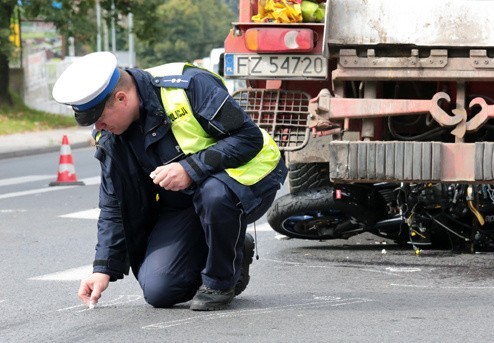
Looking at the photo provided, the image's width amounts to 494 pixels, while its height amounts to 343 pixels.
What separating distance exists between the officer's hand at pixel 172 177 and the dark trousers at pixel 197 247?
0.11 meters

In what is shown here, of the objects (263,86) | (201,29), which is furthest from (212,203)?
(201,29)

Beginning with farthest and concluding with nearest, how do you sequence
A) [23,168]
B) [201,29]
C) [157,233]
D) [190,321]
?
1. [201,29]
2. [23,168]
3. [157,233]
4. [190,321]

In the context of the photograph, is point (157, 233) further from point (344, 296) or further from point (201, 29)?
point (201, 29)

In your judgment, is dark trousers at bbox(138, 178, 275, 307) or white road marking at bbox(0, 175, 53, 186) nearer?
dark trousers at bbox(138, 178, 275, 307)

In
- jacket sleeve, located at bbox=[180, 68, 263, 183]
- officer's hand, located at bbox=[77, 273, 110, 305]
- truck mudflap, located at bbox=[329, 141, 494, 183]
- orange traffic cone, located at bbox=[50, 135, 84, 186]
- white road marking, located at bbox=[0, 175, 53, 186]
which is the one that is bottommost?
white road marking, located at bbox=[0, 175, 53, 186]

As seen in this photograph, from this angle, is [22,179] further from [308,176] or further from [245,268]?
[245,268]

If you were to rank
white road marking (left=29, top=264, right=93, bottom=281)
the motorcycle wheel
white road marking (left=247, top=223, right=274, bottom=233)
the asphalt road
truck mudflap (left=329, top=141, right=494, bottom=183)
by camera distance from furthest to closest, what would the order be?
white road marking (left=247, top=223, right=274, bottom=233) → the motorcycle wheel → white road marking (left=29, top=264, right=93, bottom=281) → truck mudflap (left=329, top=141, right=494, bottom=183) → the asphalt road

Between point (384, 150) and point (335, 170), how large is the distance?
0.94ft

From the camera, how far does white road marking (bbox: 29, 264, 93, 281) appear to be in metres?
7.39

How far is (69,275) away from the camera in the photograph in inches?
297

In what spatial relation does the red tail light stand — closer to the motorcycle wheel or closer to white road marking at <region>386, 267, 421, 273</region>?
the motorcycle wheel

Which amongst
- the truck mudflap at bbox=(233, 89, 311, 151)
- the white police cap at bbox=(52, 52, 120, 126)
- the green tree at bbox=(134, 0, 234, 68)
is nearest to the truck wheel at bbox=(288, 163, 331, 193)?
the truck mudflap at bbox=(233, 89, 311, 151)

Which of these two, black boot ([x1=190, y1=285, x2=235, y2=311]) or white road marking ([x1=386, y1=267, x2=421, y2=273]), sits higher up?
black boot ([x1=190, y1=285, x2=235, y2=311])

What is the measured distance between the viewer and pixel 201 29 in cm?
9081
